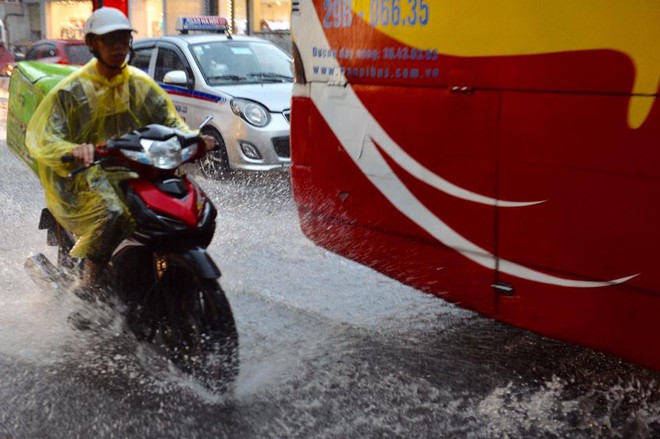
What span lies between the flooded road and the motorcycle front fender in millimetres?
593

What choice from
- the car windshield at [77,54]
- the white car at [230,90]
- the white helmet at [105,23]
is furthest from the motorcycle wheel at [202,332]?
the car windshield at [77,54]

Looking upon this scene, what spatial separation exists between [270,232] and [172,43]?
4504 millimetres

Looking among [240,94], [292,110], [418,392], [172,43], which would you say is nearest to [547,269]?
[418,392]

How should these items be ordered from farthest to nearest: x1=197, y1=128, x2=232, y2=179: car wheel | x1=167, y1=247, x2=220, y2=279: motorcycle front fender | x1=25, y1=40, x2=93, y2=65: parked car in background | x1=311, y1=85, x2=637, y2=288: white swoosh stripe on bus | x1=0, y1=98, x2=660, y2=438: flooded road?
1. x1=25, y1=40, x2=93, y2=65: parked car in background
2. x1=197, y1=128, x2=232, y2=179: car wheel
3. x1=311, y1=85, x2=637, y2=288: white swoosh stripe on bus
4. x1=167, y1=247, x2=220, y2=279: motorcycle front fender
5. x1=0, y1=98, x2=660, y2=438: flooded road

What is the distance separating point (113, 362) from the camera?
484cm

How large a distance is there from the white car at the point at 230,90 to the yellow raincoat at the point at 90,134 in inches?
200

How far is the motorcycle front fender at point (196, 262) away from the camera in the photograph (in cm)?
421

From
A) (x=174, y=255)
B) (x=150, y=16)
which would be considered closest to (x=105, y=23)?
(x=174, y=255)

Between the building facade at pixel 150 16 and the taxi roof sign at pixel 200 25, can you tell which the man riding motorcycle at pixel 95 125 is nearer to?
the taxi roof sign at pixel 200 25

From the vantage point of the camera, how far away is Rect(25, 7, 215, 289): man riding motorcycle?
15.2ft

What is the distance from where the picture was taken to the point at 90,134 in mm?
4883

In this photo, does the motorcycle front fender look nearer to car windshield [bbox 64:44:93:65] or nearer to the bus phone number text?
the bus phone number text

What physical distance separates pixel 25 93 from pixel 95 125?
142 centimetres

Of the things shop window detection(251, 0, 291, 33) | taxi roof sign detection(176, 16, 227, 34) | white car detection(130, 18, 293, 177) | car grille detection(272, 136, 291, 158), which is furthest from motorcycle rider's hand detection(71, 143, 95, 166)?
shop window detection(251, 0, 291, 33)
